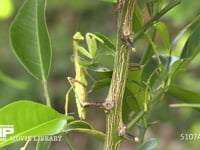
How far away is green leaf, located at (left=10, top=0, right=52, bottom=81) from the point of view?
2.45 ft

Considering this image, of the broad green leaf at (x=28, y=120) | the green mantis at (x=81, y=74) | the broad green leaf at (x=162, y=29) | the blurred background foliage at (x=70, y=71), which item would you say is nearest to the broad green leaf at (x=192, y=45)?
the broad green leaf at (x=162, y=29)

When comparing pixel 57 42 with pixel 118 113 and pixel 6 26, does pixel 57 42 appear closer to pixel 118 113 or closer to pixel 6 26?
pixel 6 26

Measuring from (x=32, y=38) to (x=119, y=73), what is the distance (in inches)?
7.0

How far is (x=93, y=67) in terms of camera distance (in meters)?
0.76

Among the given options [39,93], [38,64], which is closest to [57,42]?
[39,93]

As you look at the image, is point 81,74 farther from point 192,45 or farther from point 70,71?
point 70,71

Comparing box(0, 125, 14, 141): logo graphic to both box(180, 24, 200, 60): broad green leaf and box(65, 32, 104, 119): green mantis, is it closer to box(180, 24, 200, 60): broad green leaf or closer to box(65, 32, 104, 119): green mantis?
box(65, 32, 104, 119): green mantis

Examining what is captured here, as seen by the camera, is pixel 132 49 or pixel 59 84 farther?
pixel 59 84

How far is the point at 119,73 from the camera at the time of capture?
0.66 metres

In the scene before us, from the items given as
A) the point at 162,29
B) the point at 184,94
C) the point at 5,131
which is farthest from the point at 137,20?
the point at 5,131

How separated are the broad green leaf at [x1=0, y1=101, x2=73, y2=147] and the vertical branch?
79 millimetres

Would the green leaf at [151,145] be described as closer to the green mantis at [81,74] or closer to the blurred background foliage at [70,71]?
the green mantis at [81,74]

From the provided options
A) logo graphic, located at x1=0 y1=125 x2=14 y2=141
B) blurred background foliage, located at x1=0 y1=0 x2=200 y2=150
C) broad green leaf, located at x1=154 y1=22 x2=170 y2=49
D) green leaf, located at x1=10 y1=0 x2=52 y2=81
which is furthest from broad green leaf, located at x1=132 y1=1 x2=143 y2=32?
blurred background foliage, located at x1=0 y1=0 x2=200 y2=150

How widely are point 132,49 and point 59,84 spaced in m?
2.39
